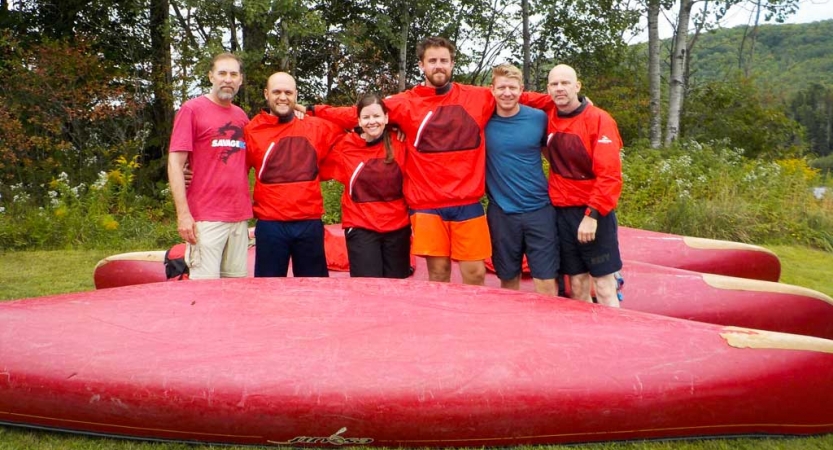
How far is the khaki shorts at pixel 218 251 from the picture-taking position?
3529mm

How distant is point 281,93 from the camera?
367cm

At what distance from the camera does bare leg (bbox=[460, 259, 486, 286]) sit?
3.69 m

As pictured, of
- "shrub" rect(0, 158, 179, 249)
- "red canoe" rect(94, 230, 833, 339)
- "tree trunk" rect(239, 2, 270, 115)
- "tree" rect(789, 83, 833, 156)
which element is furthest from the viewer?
"tree" rect(789, 83, 833, 156)

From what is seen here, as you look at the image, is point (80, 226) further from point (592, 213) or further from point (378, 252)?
point (592, 213)

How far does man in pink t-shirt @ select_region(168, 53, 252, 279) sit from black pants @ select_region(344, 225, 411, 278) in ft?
2.06

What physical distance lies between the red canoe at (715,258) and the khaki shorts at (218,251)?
9.55 ft

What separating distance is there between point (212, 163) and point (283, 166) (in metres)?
0.38

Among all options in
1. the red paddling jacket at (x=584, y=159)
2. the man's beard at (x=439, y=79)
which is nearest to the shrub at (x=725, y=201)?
the red paddling jacket at (x=584, y=159)

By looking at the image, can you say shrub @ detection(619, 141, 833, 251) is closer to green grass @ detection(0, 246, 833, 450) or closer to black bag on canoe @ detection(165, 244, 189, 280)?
green grass @ detection(0, 246, 833, 450)

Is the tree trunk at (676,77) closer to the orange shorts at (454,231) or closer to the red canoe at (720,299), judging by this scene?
the red canoe at (720,299)

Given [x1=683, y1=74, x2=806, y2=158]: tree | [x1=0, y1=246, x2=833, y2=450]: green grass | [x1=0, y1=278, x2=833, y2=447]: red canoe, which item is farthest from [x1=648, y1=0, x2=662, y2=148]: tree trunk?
[x1=0, y1=278, x2=833, y2=447]: red canoe

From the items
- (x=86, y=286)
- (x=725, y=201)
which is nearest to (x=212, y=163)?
(x=86, y=286)

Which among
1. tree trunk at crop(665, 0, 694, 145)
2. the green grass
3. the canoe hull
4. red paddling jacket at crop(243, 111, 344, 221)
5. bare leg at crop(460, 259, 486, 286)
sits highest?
tree trunk at crop(665, 0, 694, 145)

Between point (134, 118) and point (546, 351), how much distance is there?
34.5 ft
